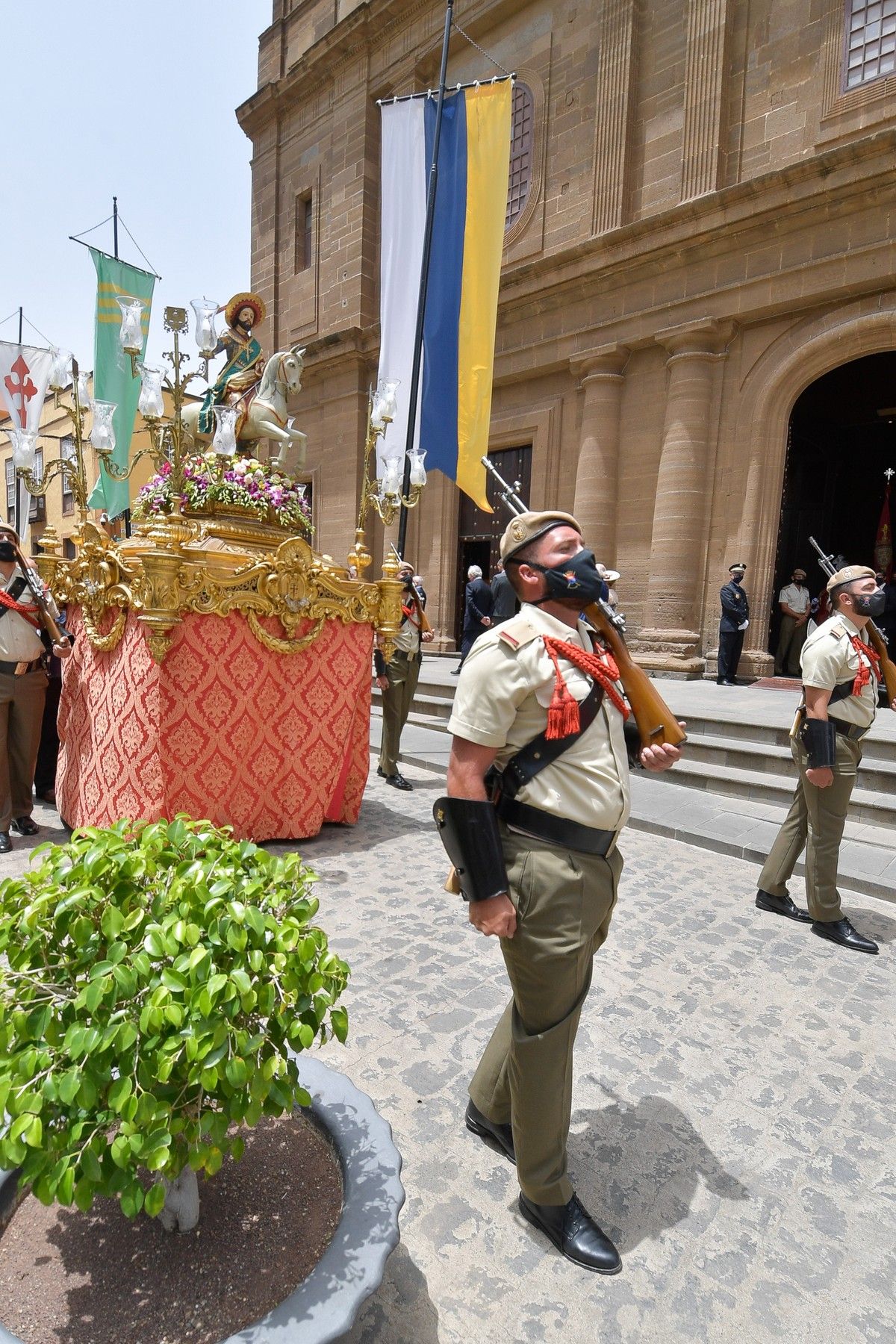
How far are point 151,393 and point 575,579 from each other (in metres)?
3.20

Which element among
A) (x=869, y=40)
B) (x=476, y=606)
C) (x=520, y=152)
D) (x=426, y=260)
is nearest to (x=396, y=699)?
(x=476, y=606)

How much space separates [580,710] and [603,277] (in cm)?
1334

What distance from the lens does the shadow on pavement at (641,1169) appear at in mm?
2078

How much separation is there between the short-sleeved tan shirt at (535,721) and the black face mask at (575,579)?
0.35 ft

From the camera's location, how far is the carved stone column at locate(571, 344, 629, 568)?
12789 mm

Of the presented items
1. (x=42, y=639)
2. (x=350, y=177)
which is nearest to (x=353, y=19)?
(x=350, y=177)

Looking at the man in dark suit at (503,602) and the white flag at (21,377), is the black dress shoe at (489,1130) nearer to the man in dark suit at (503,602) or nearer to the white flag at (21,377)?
the man in dark suit at (503,602)

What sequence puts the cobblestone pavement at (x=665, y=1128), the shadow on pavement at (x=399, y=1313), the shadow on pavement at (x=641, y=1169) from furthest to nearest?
the shadow on pavement at (x=641, y=1169)
the cobblestone pavement at (x=665, y=1128)
the shadow on pavement at (x=399, y=1313)

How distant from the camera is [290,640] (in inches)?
189

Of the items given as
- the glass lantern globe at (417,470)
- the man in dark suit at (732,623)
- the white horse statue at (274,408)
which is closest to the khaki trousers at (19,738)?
the white horse statue at (274,408)

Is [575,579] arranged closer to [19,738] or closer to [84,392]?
[84,392]

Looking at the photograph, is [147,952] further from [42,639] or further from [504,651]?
[42,639]

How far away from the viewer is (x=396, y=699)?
7.02 metres

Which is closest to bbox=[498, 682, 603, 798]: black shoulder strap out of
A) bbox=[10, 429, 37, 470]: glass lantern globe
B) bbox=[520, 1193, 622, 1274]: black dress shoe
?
bbox=[520, 1193, 622, 1274]: black dress shoe
